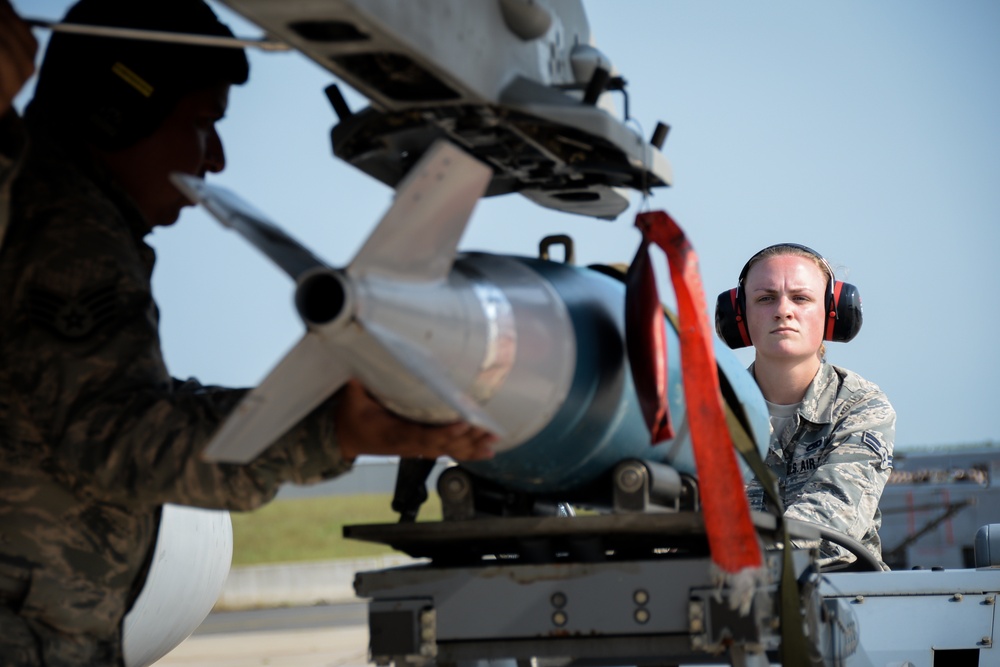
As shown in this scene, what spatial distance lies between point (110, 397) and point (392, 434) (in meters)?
0.61

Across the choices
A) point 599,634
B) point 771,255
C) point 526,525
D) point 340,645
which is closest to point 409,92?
point 526,525

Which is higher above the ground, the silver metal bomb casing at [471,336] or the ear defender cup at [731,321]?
the ear defender cup at [731,321]

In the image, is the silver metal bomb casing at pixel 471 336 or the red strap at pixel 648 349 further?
the red strap at pixel 648 349

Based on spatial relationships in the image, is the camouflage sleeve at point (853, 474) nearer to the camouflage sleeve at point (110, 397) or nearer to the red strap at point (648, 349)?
the red strap at point (648, 349)

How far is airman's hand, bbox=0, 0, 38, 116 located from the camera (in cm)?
→ 226

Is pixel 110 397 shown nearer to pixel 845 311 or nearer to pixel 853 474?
pixel 853 474

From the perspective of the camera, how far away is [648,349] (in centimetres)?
287

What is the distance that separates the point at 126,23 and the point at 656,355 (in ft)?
5.05

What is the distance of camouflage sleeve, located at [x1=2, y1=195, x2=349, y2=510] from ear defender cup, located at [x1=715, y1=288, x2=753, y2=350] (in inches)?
121

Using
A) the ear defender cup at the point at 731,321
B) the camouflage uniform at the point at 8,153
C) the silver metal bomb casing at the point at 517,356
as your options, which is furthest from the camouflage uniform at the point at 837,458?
the camouflage uniform at the point at 8,153

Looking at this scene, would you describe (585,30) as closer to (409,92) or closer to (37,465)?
(409,92)

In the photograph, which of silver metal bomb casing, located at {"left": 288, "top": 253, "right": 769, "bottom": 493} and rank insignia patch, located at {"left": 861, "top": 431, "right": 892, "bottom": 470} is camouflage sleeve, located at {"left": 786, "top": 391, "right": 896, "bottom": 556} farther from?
silver metal bomb casing, located at {"left": 288, "top": 253, "right": 769, "bottom": 493}

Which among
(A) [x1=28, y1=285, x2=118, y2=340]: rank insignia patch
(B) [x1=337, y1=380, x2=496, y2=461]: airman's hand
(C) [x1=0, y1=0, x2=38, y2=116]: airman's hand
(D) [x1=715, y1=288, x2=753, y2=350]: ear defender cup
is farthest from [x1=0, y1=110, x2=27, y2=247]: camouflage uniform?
(D) [x1=715, y1=288, x2=753, y2=350]: ear defender cup

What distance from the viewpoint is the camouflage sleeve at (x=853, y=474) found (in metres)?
4.65
